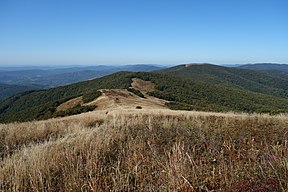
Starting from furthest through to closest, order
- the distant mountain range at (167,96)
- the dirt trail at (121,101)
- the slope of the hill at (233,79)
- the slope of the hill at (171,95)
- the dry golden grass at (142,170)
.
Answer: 1. the slope of the hill at (233,79)
2. the slope of the hill at (171,95)
3. the distant mountain range at (167,96)
4. the dirt trail at (121,101)
5. the dry golden grass at (142,170)

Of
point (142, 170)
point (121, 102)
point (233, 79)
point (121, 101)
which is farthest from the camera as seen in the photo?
point (233, 79)

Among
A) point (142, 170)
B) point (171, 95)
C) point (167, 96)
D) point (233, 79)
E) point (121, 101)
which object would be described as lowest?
point (233, 79)

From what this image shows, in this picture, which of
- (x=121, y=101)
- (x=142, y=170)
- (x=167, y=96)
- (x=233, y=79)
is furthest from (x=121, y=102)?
(x=233, y=79)

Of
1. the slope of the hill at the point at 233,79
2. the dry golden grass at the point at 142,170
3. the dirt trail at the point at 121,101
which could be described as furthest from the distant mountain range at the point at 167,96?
the dry golden grass at the point at 142,170

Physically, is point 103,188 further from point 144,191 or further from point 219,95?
point 219,95

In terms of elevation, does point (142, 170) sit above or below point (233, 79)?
above

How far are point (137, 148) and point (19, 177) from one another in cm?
235

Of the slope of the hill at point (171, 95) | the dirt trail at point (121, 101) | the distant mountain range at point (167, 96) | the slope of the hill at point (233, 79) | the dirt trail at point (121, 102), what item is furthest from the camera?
the slope of the hill at point (233, 79)

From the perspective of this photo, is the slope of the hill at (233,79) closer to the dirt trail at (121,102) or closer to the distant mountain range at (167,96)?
the distant mountain range at (167,96)

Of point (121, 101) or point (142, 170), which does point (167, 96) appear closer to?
point (121, 101)

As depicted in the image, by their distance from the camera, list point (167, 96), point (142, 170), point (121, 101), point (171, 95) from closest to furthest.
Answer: point (142, 170), point (121, 101), point (167, 96), point (171, 95)

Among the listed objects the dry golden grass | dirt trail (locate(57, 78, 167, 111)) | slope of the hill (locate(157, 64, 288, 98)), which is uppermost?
the dry golden grass

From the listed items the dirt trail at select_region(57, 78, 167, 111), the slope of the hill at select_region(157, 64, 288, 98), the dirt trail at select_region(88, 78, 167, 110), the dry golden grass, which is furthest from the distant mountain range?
the dry golden grass

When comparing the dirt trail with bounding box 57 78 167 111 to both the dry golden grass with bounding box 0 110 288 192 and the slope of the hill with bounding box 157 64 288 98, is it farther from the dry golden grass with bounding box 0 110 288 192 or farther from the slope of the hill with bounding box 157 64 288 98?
the slope of the hill with bounding box 157 64 288 98
